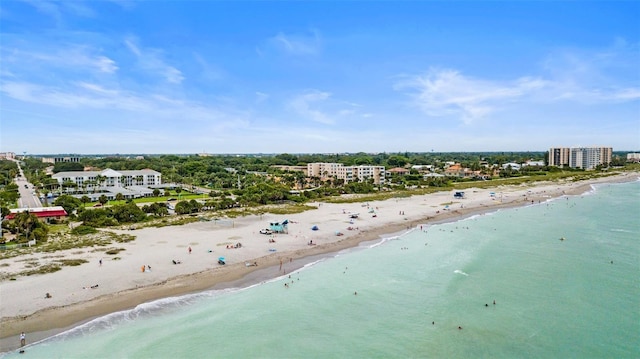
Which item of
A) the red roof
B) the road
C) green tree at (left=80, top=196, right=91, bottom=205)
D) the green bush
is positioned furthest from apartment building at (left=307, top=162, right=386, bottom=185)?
the green bush

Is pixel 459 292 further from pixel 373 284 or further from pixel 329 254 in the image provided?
pixel 329 254

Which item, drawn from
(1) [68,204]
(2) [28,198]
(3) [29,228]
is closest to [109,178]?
(2) [28,198]

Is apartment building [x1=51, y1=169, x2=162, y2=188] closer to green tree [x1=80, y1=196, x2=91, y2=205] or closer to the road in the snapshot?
the road

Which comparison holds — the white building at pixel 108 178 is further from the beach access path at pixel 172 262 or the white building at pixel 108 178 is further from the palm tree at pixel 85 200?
the beach access path at pixel 172 262

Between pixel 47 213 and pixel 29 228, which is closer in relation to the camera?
pixel 29 228

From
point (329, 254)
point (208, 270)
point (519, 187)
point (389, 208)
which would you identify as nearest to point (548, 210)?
point (389, 208)

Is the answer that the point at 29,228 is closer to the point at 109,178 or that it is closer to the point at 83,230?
the point at 83,230

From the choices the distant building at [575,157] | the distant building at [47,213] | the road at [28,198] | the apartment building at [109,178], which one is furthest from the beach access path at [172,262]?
the distant building at [575,157]
